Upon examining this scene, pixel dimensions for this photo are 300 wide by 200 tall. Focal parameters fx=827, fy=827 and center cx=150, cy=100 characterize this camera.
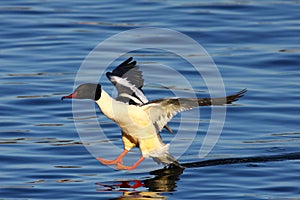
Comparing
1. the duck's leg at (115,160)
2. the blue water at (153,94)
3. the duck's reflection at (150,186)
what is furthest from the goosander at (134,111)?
the blue water at (153,94)

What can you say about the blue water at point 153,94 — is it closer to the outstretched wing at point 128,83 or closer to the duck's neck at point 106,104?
the duck's neck at point 106,104

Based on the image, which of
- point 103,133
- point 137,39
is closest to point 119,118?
point 103,133

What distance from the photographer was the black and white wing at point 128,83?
968 centimetres

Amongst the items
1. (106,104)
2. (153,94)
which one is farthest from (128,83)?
(153,94)

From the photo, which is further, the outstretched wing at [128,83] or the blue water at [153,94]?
the outstretched wing at [128,83]

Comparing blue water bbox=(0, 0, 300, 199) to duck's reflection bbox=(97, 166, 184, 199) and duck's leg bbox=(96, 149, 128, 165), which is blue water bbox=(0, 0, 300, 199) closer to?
duck's reflection bbox=(97, 166, 184, 199)

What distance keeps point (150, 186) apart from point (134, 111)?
0.89 m

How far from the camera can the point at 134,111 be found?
9.41 m

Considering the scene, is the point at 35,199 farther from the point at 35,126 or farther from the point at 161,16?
the point at 161,16

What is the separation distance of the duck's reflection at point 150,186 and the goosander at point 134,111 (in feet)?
0.55

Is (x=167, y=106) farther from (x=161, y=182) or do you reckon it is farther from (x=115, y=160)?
(x=115, y=160)

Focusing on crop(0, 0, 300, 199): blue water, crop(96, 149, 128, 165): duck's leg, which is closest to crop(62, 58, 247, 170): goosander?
crop(96, 149, 128, 165): duck's leg

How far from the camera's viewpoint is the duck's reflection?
30.1 ft

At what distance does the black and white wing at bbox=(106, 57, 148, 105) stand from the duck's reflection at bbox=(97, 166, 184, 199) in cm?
94
